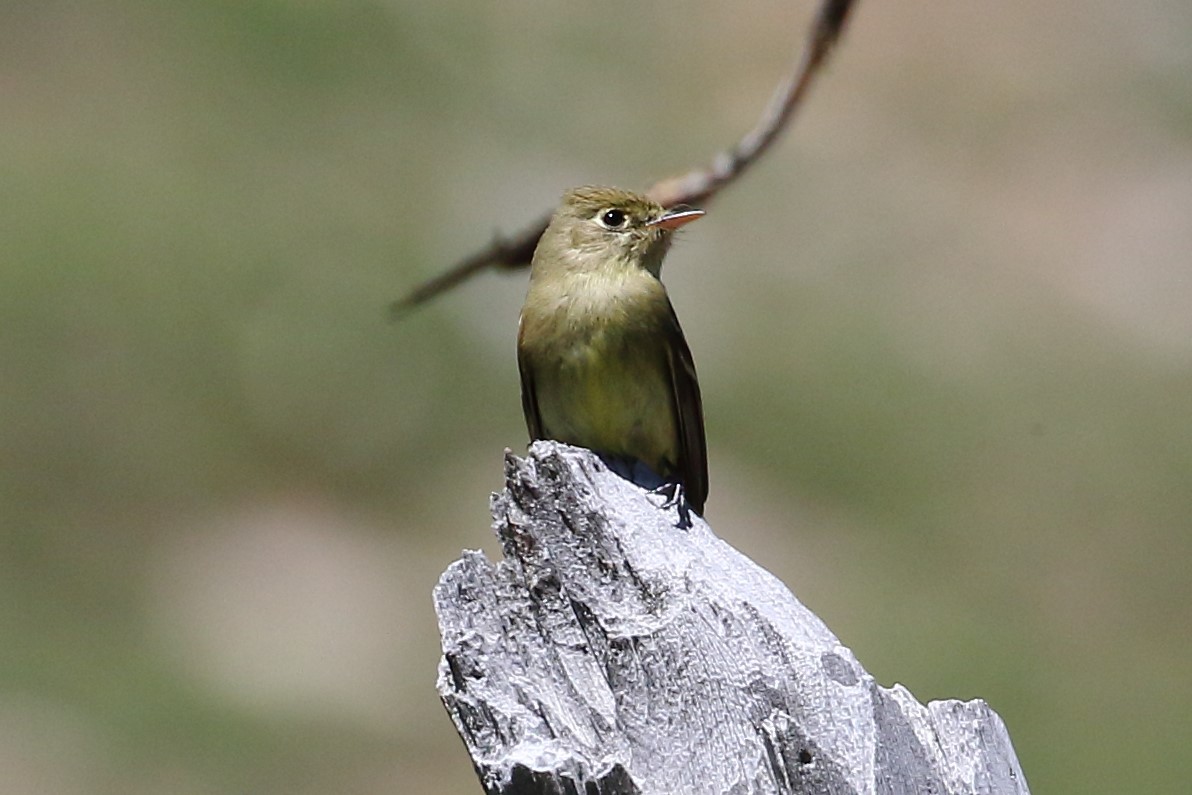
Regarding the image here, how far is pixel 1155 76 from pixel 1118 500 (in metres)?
8.21

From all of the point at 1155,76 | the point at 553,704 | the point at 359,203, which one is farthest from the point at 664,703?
the point at 1155,76

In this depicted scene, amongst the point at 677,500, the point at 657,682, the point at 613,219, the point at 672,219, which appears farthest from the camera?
the point at 613,219

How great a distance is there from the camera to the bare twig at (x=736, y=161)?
5102 mm

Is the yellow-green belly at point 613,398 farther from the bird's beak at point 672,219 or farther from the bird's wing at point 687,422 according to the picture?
the bird's beak at point 672,219

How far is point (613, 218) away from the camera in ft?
24.6

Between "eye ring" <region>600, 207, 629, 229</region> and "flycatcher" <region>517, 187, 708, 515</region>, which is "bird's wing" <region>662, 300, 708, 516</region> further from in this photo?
"eye ring" <region>600, 207, 629, 229</region>

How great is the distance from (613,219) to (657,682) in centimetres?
385

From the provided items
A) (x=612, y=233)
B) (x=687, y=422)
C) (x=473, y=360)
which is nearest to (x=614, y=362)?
(x=687, y=422)

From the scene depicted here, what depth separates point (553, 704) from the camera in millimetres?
3934

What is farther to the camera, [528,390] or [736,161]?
[528,390]

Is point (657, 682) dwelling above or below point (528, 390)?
above

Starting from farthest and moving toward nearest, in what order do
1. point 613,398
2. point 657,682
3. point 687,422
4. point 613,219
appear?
1. point 613,219
2. point 687,422
3. point 613,398
4. point 657,682

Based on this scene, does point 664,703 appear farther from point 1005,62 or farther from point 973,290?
point 1005,62

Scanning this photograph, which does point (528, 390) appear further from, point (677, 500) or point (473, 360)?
point (473, 360)
